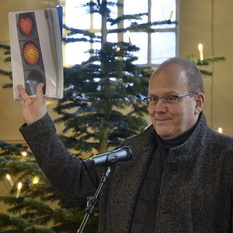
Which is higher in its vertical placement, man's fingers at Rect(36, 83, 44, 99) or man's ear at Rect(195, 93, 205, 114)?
man's fingers at Rect(36, 83, 44, 99)

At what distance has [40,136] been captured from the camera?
8.45 ft

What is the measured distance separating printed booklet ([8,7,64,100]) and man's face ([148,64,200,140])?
453 mm

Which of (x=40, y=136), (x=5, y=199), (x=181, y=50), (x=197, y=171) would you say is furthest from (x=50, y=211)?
(x=181, y=50)

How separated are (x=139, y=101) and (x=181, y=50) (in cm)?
341

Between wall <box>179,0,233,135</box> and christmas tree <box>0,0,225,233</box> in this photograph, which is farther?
wall <box>179,0,233,135</box>

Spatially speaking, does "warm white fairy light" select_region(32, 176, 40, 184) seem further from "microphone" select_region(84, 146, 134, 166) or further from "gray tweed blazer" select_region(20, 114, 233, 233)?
"microphone" select_region(84, 146, 134, 166)

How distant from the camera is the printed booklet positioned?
8.60 feet

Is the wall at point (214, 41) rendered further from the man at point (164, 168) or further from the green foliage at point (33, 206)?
→ the man at point (164, 168)

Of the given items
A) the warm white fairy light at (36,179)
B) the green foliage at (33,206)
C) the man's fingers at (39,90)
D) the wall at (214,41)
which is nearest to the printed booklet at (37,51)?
the man's fingers at (39,90)

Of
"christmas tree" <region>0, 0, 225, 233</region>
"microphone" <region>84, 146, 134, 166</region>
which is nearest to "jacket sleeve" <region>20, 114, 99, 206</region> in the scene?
"microphone" <region>84, 146, 134, 166</region>

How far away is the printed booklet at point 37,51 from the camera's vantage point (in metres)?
2.62

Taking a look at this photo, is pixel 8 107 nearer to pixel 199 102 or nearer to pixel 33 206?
pixel 33 206

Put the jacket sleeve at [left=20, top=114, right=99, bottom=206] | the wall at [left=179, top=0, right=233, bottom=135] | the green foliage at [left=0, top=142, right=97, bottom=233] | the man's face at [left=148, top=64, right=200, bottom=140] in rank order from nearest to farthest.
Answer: the man's face at [left=148, top=64, right=200, bottom=140], the jacket sleeve at [left=20, top=114, right=99, bottom=206], the green foliage at [left=0, top=142, right=97, bottom=233], the wall at [left=179, top=0, right=233, bottom=135]

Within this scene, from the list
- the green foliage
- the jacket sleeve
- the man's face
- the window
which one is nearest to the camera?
the man's face
